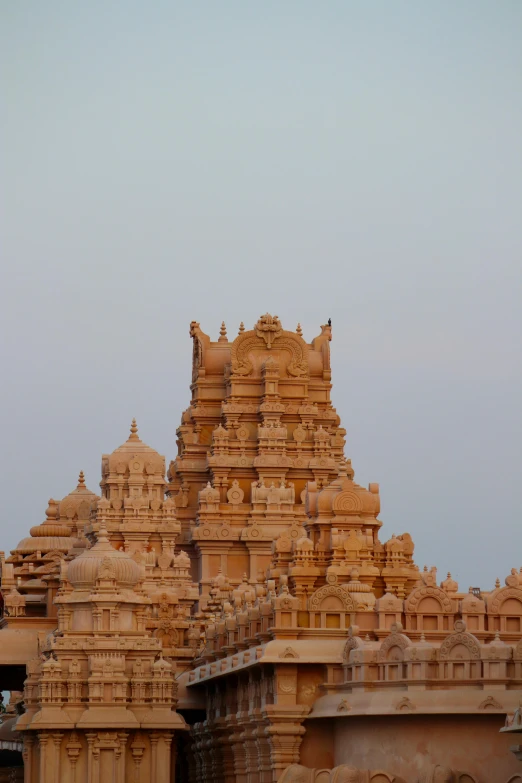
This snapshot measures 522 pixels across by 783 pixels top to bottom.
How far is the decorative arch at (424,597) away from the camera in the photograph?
57.8 m

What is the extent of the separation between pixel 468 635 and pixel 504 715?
2.21 metres

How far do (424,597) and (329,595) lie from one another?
7.36ft

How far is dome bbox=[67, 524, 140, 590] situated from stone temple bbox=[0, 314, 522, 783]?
0.24ft

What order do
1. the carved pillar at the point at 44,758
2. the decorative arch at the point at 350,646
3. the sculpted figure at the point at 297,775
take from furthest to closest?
1. the carved pillar at the point at 44,758
2. the decorative arch at the point at 350,646
3. the sculpted figure at the point at 297,775

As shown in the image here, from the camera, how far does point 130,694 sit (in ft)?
205

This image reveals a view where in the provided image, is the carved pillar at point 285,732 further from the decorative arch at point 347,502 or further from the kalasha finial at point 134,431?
the kalasha finial at point 134,431

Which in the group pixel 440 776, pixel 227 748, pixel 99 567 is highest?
pixel 99 567

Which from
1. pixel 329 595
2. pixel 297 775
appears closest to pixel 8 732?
pixel 329 595

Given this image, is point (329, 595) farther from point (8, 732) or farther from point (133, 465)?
point (133, 465)

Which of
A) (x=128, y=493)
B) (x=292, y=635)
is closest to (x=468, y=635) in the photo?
(x=292, y=635)

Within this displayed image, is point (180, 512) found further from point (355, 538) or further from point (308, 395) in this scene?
point (355, 538)

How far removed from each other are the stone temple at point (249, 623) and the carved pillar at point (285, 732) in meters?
0.05

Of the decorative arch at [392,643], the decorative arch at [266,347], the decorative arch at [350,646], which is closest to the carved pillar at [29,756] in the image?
the decorative arch at [350,646]

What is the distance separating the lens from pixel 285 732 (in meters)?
56.3
